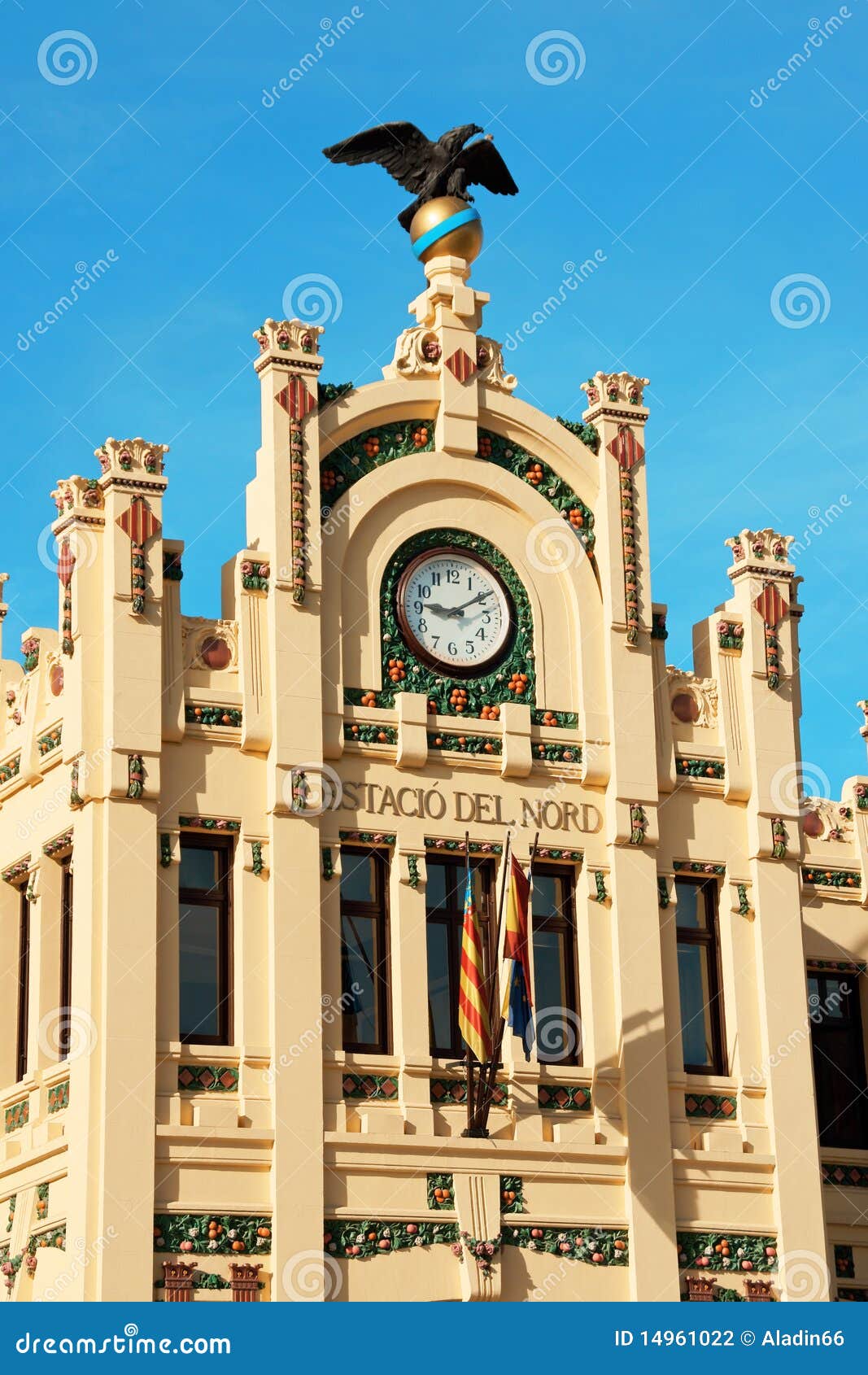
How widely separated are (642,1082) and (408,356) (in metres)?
10.1

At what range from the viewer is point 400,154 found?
34.8 m

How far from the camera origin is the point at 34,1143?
2981cm

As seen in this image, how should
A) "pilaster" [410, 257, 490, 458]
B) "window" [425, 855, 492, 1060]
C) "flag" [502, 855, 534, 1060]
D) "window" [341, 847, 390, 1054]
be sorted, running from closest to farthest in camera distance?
"flag" [502, 855, 534, 1060] → "window" [341, 847, 390, 1054] → "window" [425, 855, 492, 1060] → "pilaster" [410, 257, 490, 458]

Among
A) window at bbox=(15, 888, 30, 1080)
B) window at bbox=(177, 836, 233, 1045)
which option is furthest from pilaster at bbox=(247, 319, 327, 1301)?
window at bbox=(15, 888, 30, 1080)

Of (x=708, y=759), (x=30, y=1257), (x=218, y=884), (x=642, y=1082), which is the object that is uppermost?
(x=708, y=759)

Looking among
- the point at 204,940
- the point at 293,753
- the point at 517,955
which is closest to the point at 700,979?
the point at 517,955

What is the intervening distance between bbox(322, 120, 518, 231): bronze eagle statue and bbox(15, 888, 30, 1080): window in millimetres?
10999

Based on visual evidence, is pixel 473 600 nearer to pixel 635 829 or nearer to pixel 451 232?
pixel 635 829

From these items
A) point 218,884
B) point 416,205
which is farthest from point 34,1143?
point 416,205

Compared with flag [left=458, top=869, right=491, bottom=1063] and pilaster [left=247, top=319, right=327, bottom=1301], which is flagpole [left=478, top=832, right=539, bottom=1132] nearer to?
flag [left=458, top=869, right=491, bottom=1063]

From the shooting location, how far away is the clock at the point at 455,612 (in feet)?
105

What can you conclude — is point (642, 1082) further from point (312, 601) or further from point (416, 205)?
point (416, 205)

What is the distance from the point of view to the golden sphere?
34.1m

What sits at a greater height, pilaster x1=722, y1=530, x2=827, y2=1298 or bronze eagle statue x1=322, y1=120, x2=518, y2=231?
bronze eagle statue x1=322, y1=120, x2=518, y2=231
